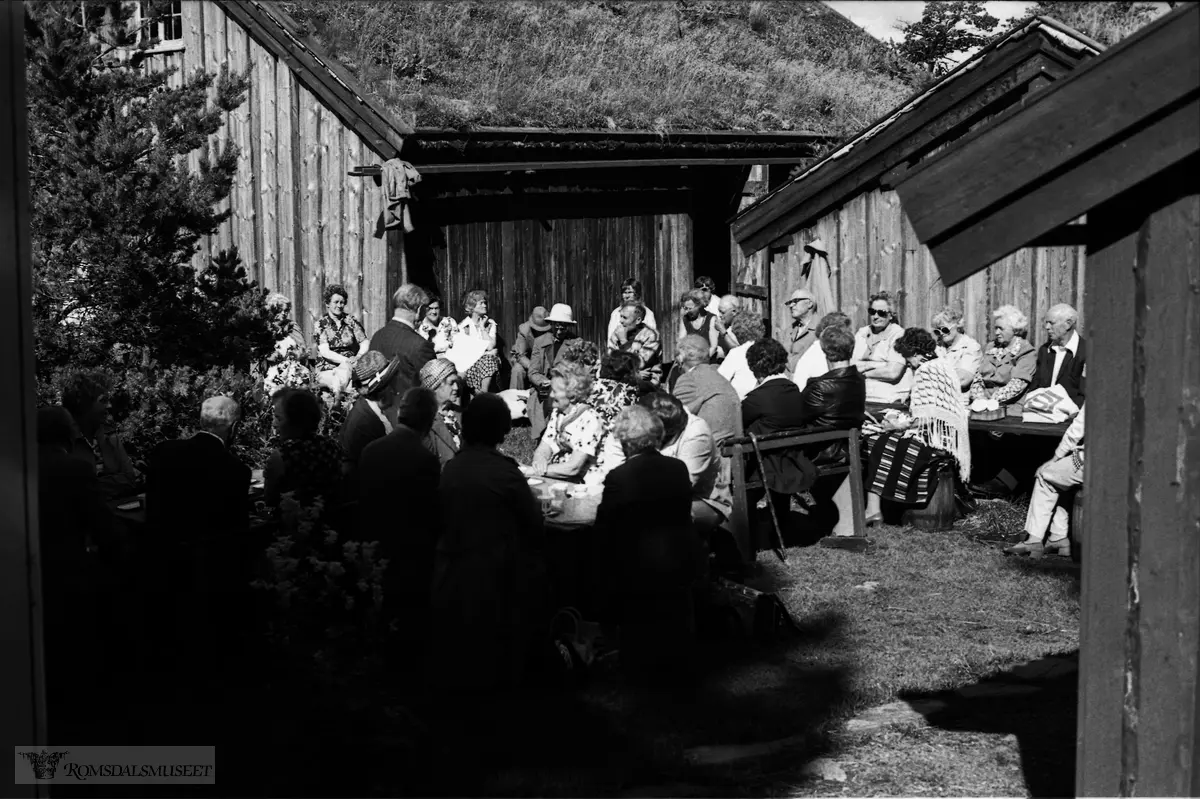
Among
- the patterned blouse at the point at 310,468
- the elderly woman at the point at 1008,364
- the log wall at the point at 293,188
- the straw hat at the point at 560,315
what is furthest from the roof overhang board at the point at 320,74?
the patterned blouse at the point at 310,468

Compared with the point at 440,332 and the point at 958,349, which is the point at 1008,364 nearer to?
the point at 958,349

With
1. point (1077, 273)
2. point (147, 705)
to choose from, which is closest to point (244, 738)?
point (147, 705)

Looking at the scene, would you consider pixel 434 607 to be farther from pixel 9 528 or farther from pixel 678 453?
pixel 9 528

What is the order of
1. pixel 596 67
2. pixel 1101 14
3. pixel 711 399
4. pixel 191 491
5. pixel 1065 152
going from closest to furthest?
pixel 1065 152 < pixel 191 491 < pixel 711 399 < pixel 596 67 < pixel 1101 14

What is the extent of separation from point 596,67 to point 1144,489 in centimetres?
1434

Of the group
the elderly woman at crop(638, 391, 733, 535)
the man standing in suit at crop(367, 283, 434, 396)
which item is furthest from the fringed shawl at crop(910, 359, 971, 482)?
the man standing in suit at crop(367, 283, 434, 396)

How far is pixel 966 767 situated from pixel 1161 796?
176 centimetres

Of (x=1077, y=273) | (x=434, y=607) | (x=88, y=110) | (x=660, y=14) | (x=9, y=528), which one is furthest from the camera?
(x=660, y=14)

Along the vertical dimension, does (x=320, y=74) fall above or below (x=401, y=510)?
above

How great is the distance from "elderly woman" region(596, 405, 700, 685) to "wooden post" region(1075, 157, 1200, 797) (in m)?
2.91

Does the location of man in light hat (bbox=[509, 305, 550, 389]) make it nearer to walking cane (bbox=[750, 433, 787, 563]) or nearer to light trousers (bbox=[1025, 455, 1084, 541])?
walking cane (bbox=[750, 433, 787, 563])

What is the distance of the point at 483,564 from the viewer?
6605mm

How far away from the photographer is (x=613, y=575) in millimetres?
7004

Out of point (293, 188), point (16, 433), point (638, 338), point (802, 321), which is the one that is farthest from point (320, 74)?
point (16, 433)
